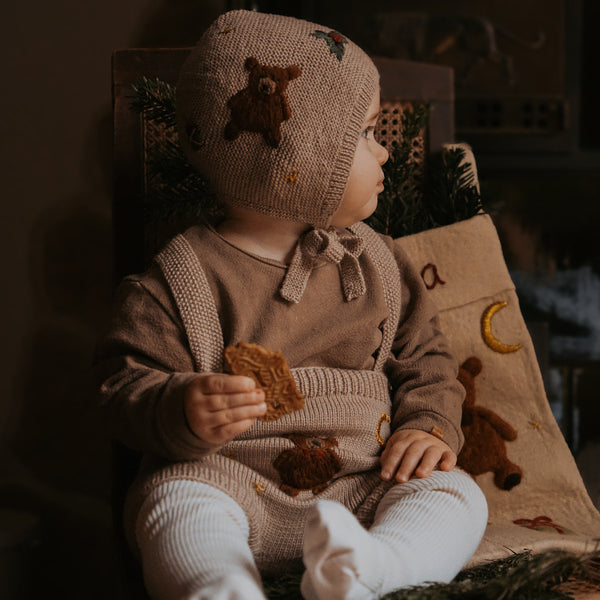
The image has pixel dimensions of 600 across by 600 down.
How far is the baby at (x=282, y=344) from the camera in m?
0.67

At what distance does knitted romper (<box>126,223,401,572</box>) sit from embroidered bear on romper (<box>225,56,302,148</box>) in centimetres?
15

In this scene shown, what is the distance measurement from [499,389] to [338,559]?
46 centimetres

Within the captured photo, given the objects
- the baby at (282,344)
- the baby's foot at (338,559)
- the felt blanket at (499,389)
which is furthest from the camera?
the felt blanket at (499,389)

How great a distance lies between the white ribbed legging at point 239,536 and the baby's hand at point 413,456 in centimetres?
2

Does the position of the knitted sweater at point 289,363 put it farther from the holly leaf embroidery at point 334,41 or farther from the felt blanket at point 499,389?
the holly leaf embroidery at point 334,41

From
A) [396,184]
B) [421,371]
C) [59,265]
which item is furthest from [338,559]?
[59,265]

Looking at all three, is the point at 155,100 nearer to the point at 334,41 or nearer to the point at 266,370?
the point at 334,41

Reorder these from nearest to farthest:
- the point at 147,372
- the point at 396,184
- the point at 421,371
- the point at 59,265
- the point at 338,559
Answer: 1. the point at 338,559
2. the point at 147,372
3. the point at 421,371
4. the point at 396,184
5. the point at 59,265

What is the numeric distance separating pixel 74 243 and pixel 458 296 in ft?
2.43

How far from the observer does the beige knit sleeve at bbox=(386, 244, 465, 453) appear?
0.82m

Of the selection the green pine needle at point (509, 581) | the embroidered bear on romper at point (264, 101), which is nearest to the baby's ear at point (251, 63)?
the embroidered bear on romper at point (264, 101)

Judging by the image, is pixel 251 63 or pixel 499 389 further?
pixel 499 389

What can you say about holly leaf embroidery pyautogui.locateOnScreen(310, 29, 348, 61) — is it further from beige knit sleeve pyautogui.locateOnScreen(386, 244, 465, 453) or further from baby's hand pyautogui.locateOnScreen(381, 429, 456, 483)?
baby's hand pyautogui.locateOnScreen(381, 429, 456, 483)

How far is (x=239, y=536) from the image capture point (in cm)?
64
